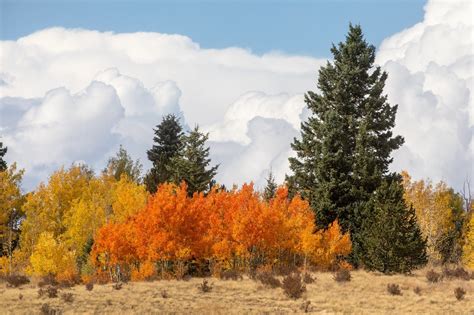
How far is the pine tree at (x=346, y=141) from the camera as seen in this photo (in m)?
49.7

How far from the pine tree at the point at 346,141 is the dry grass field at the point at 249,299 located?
11.5m

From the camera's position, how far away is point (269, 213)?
44.2 metres

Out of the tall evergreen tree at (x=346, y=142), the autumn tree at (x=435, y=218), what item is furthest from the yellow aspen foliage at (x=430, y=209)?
the tall evergreen tree at (x=346, y=142)

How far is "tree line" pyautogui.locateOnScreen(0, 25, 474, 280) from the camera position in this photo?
136 feet

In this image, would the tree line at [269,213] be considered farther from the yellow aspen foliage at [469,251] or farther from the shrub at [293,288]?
the shrub at [293,288]

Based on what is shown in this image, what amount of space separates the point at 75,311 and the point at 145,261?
15.5 m

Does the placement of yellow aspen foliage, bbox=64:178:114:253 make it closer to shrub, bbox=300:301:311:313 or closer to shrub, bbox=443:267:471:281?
shrub, bbox=300:301:311:313

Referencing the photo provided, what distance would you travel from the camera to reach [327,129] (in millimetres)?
51031

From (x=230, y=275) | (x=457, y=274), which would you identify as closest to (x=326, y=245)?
(x=230, y=275)

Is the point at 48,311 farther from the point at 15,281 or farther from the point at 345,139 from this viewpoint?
the point at 345,139

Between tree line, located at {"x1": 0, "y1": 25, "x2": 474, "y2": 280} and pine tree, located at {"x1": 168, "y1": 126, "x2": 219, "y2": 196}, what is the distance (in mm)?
112

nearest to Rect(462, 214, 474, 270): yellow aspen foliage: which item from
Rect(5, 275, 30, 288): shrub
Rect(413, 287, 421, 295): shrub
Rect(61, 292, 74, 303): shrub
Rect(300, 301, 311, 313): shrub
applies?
Rect(413, 287, 421, 295): shrub

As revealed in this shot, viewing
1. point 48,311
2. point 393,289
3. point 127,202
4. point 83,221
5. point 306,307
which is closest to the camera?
point 48,311

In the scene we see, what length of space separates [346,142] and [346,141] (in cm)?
11
